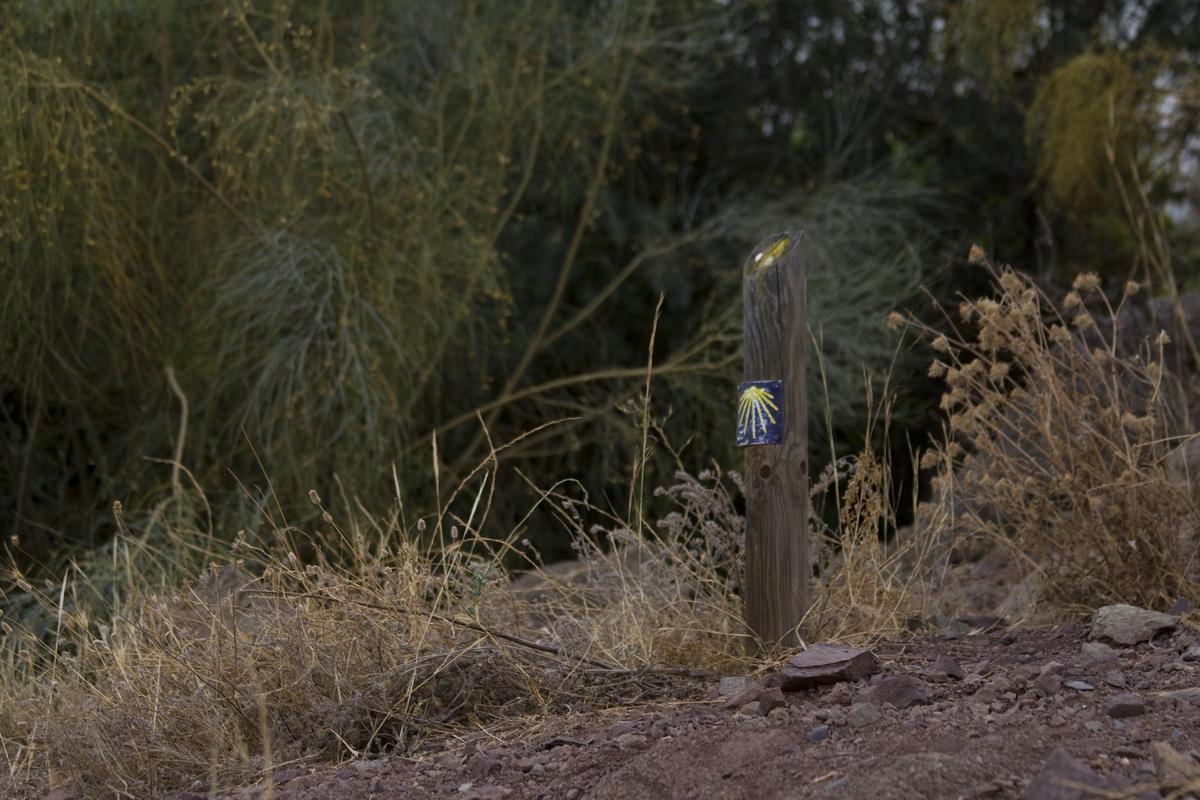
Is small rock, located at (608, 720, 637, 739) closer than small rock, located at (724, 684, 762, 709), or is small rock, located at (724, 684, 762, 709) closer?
small rock, located at (608, 720, 637, 739)

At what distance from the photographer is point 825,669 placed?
3.50m

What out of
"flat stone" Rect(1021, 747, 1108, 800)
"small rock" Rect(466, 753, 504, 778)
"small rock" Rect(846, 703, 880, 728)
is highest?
"flat stone" Rect(1021, 747, 1108, 800)

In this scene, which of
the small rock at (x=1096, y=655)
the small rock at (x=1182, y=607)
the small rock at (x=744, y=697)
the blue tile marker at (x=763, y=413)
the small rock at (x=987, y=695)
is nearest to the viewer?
the small rock at (x=987, y=695)

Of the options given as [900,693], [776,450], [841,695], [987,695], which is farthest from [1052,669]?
[776,450]

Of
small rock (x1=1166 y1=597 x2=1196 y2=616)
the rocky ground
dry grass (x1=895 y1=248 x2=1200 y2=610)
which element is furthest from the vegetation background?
the rocky ground

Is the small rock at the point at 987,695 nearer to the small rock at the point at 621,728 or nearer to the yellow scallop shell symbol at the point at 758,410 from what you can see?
the small rock at the point at 621,728

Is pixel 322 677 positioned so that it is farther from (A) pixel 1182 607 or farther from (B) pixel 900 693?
(A) pixel 1182 607

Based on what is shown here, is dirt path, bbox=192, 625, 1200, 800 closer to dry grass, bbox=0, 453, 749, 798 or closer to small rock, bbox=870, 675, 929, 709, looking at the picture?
small rock, bbox=870, 675, 929, 709

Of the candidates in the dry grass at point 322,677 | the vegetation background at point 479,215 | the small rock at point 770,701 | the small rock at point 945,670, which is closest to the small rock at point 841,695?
the small rock at point 770,701

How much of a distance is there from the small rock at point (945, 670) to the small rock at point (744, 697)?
1.43 feet

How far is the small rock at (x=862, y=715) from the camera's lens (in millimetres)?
3113

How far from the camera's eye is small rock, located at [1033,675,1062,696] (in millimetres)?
3309

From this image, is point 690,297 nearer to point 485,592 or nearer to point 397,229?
point 397,229

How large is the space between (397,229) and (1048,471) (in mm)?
3646
